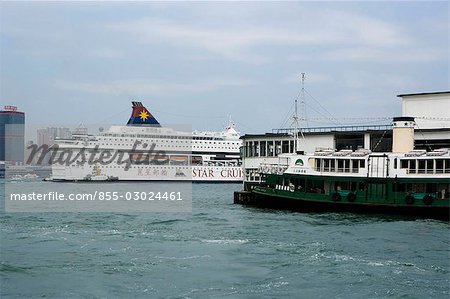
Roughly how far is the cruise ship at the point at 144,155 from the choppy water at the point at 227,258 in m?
51.6

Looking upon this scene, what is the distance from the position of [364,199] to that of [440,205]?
343 cm

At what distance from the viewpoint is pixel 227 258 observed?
1809 cm

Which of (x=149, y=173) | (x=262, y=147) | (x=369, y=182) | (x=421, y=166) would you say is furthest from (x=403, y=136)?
(x=149, y=173)

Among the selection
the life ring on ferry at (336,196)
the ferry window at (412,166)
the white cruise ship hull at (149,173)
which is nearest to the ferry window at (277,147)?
the life ring on ferry at (336,196)

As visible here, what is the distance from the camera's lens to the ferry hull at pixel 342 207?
90.1ft

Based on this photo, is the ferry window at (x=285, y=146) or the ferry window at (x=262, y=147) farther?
the ferry window at (x=262, y=147)

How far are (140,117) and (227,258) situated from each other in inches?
3036

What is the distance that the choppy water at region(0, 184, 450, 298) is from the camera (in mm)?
14430

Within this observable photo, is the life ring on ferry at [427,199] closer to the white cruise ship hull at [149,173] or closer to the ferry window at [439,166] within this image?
the ferry window at [439,166]

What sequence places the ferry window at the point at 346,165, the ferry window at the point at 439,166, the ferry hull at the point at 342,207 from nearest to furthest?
the ferry hull at the point at 342,207 → the ferry window at the point at 439,166 → the ferry window at the point at 346,165

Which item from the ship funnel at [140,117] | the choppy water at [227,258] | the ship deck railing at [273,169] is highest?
the ship funnel at [140,117]

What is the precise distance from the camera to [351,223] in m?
26.2

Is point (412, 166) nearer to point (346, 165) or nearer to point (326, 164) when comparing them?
point (346, 165)

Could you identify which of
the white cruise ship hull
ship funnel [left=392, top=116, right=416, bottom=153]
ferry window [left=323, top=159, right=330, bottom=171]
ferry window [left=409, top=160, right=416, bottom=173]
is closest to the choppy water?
ferry window [left=409, top=160, right=416, bottom=173]
